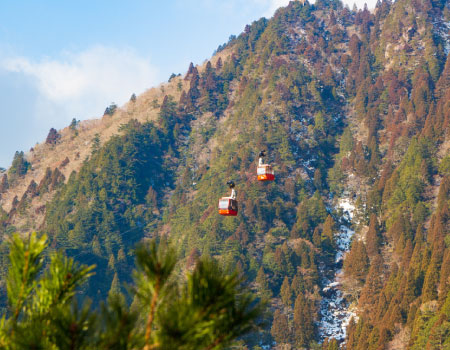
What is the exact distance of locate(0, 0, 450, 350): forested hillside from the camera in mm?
75562

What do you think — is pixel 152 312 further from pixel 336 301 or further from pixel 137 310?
pixel 336 301

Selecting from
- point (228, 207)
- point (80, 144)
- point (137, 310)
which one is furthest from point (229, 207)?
point (80, 144)

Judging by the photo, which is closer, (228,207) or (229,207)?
(229,207)

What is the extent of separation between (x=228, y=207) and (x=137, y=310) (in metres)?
25.3

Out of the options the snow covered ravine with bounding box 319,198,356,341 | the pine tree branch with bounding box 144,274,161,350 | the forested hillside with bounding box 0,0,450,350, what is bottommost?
the pine tree branch with bounding box 144,274,161,350

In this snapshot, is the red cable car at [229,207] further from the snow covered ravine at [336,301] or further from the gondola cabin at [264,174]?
the snow covered ravine at [336,301]

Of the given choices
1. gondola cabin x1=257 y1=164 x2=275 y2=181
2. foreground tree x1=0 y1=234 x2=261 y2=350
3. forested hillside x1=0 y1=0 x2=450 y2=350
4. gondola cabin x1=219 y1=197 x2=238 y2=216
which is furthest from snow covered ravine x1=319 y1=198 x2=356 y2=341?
foreground tree x1=0 y1=234 x2=261 y2=350

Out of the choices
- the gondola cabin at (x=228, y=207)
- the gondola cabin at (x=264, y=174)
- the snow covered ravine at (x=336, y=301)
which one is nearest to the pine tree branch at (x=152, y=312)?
the gondola cabin at (x=228, y=207)

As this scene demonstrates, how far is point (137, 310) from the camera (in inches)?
168

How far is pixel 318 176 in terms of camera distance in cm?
10706

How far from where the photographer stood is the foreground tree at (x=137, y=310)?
161 inches

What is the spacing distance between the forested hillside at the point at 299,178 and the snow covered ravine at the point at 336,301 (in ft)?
0.89

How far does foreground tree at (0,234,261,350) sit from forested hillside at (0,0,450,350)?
54707 millimetres

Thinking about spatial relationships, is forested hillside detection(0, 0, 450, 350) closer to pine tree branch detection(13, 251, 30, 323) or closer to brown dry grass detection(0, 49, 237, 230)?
brown dry grass detection(0, 49, 237, 230)
